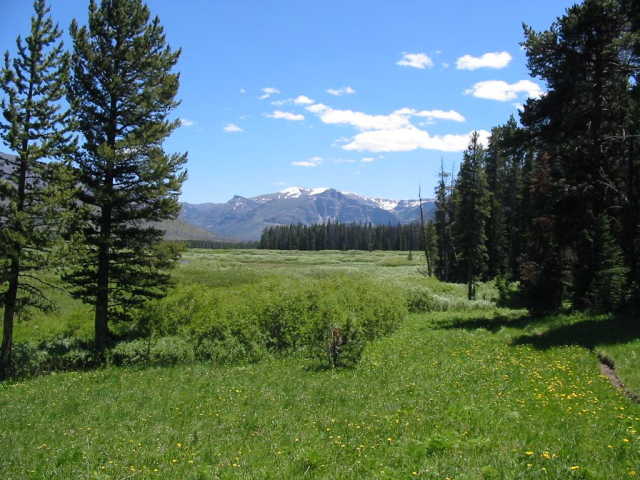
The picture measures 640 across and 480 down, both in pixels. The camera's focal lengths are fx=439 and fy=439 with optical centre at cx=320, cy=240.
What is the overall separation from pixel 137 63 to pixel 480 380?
64.1ft

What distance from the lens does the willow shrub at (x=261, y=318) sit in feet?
66.3

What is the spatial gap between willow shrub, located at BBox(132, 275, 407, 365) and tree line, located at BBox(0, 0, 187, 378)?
8.38ft

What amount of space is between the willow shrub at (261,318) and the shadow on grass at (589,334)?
7.13 m

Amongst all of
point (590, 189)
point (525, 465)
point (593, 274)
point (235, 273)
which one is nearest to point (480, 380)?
point (525, 465)

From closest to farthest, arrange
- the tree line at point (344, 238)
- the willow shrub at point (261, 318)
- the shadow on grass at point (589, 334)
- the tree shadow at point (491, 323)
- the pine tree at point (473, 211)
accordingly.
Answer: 1. the shadow on grass at point (589, 334)
2. the willow shrub at point (261, 318)
3. the tree shadow at point (491, 323)
4. the pine tree at point (473, 211)
5. the tree line at point (344, 238)

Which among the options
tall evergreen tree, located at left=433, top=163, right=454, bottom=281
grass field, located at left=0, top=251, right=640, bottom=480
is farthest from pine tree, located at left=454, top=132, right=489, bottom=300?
grass field, located at left=0, top=251, right=640, bottom=480

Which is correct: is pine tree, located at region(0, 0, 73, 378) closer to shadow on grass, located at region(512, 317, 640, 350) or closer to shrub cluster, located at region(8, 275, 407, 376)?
shrub cluster, located at region(8, 275, 407, 376)

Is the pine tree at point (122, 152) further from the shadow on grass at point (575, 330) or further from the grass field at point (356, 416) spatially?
the shadow on grass at point (575, 330)

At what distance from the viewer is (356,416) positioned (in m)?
10.0

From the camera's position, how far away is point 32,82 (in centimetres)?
1841

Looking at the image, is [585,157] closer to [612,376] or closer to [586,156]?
[586,156]

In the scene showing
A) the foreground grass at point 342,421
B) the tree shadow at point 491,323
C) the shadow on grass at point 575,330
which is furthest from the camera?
the tree shadow at point 491,323

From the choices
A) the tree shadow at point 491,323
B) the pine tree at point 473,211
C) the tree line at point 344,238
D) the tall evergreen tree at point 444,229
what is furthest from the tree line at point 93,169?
the tree line at point 344,238

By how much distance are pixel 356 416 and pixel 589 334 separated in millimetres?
12109
